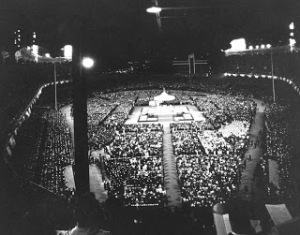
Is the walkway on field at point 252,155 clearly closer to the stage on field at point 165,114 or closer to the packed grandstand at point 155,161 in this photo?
the packed grandstand at point 155,161

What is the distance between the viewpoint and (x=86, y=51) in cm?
546

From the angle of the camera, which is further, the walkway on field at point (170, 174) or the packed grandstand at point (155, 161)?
the walkway on field at point (170, 174)

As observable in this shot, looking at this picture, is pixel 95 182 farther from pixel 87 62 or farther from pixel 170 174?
pixel 87 62

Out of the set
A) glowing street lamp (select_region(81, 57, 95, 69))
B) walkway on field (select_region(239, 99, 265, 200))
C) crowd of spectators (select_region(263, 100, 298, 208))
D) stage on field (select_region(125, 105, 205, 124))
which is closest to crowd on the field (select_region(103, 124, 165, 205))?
walkway on field (select_region(239, 99, 265, 200))

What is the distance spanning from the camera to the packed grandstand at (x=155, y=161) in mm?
6016

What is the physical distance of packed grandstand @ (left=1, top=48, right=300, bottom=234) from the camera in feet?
19.7

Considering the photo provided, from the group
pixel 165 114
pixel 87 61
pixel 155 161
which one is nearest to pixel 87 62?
pixel 87 61

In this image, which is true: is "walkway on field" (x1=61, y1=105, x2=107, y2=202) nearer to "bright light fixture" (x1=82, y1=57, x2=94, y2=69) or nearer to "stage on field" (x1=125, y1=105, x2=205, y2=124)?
"bright light fixture" (x1=82, y1=57, x2=94, y2=69)

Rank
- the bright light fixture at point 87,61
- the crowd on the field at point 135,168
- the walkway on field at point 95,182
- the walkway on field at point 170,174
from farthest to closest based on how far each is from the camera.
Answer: the walkway on field at point 95,182 < the walkway on field at point 170,174 < the crowd on the field at point 135,168 < the bright light fixture at point 87,61

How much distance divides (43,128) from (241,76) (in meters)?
17.7

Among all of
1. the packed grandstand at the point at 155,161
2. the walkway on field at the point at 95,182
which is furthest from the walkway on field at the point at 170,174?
the walkway on field at the point at 95,182

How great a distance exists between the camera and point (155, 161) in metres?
11.0

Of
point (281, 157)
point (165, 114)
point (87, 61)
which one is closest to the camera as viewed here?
point (87, 61)

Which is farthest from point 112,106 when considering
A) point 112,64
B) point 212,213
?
point 212,213
